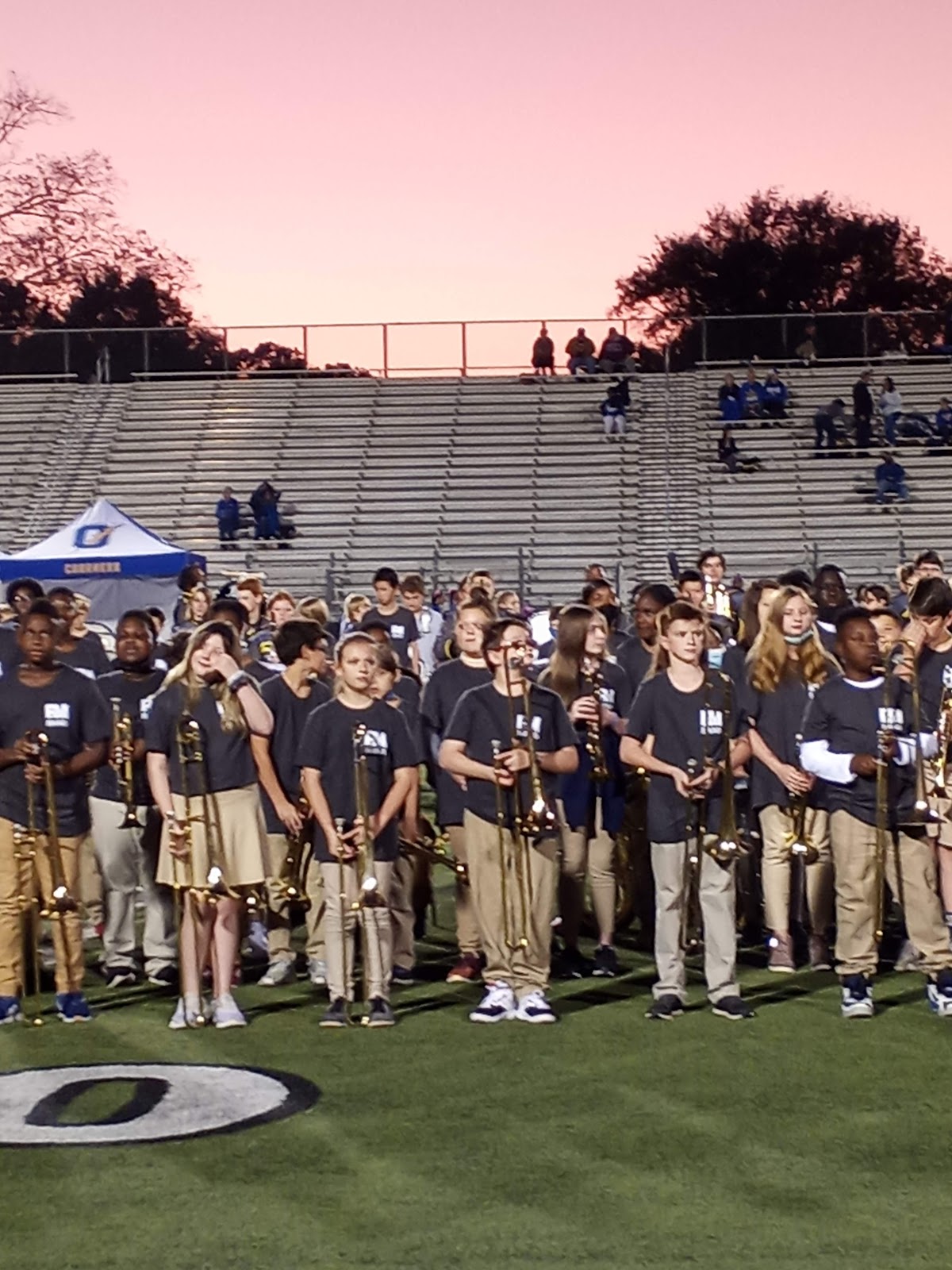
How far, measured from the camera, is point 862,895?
955cm

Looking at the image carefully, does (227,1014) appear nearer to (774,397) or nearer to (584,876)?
(584,876)

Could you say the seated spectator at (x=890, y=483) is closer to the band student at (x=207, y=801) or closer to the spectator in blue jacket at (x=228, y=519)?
the spectator in blue jacket at (x=228, y=519)

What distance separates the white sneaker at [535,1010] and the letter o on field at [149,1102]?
4.71 feet

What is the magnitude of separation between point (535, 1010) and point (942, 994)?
71.6 inches

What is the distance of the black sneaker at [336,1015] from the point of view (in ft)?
31.0

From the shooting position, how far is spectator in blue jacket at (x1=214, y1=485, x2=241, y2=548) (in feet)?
107

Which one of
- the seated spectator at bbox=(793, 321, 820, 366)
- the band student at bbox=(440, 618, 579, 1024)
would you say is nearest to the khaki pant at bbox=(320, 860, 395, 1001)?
the band student at bbox=(440, 618, 579, 1024)

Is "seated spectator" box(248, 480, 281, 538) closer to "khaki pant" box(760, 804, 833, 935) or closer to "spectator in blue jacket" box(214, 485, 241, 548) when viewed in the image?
"spectator in blue jacket" box(214, 485, 241, 548)

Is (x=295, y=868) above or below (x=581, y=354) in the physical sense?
below

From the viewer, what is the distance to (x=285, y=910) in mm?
10727

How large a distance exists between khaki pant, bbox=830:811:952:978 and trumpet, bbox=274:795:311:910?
2569 mm

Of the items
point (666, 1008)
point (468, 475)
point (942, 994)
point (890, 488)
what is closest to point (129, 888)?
point (666, 1008)

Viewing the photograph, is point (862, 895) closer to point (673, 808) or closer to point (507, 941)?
point (673, 808)

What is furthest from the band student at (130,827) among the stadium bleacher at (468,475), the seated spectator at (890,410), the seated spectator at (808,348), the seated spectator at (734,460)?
the seated spectator at (808,348)
